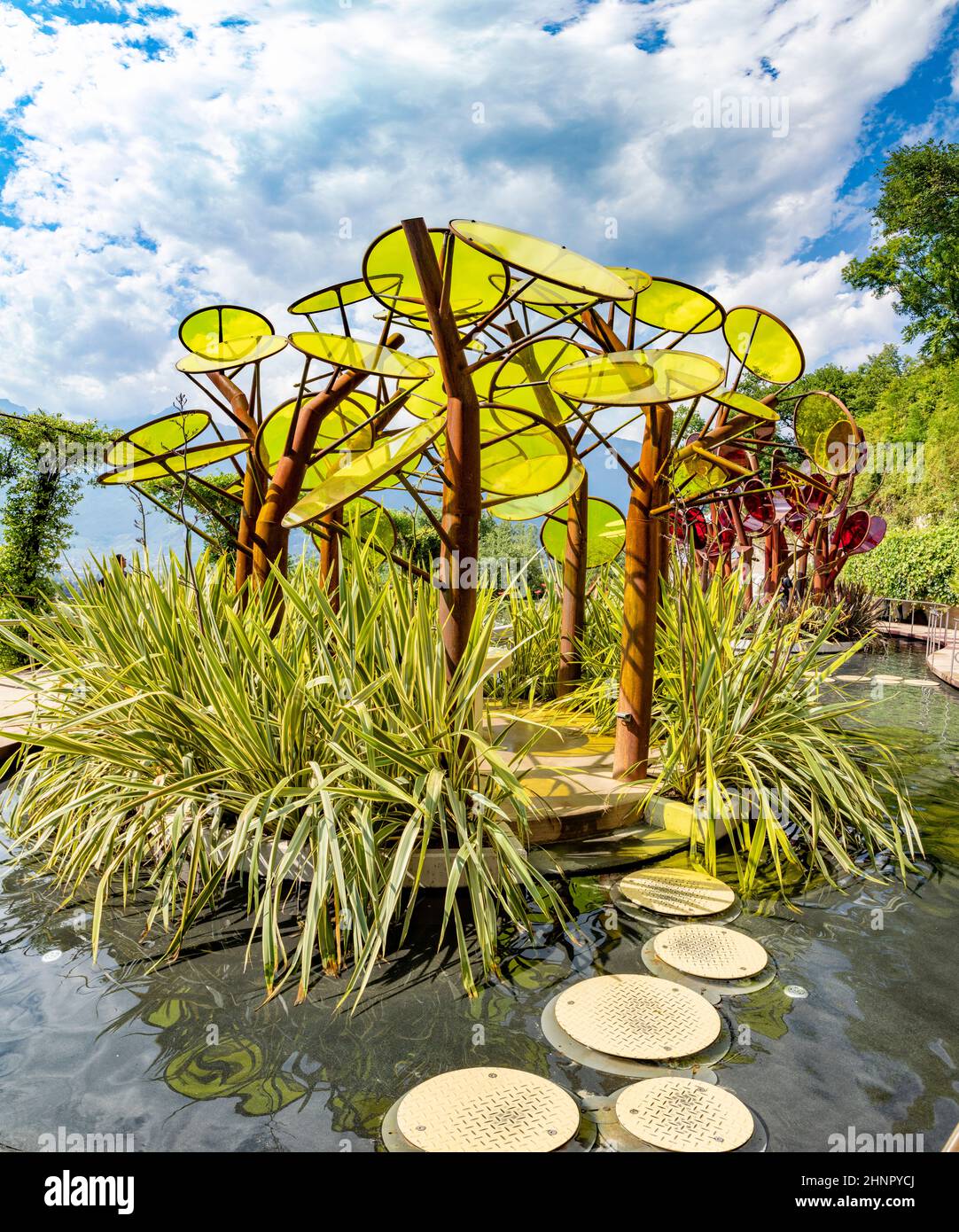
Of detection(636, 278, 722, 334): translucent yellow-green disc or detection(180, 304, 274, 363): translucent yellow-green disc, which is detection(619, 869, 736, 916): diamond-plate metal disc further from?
detection(180, 304, 274, 363): translucent yellow-green disc

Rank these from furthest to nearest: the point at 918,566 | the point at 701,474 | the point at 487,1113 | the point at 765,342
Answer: the point at 918,566
the point at 701,474
the point at 765,342
the point at 487,1113

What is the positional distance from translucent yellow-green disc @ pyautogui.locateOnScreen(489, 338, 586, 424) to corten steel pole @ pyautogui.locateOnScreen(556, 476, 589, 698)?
933 mm

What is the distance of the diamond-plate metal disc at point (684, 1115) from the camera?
1815 mm

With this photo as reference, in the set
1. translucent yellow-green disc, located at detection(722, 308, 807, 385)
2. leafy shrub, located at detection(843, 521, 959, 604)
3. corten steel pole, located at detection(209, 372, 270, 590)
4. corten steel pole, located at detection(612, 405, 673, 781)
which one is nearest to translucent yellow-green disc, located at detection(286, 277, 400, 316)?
corten steel pole, located at detection(209, 372, 270, 590)

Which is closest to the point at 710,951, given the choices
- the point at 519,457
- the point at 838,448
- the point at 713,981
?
the point at 713,981

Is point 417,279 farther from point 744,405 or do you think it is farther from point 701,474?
point 701,474

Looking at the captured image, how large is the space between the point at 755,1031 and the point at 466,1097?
3.10ft

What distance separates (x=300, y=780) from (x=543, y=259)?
2.23m

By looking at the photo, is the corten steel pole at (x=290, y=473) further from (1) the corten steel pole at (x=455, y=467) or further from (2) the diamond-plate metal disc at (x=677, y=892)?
Answer: (2) the diamond-plate metal disc at (x=677, y=892)

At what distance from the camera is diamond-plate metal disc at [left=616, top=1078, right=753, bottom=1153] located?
1.82 metres

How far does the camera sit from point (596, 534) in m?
6.74

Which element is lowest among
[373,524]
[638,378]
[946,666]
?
[946,666]

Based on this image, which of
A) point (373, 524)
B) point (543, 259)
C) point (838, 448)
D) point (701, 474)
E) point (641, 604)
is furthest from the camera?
point (701, 474)
